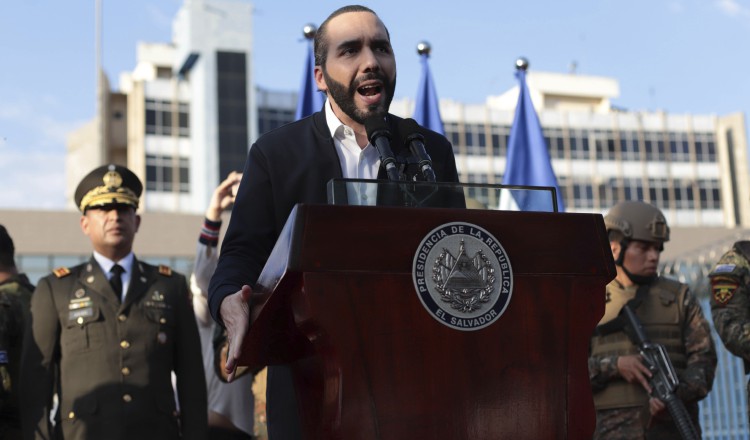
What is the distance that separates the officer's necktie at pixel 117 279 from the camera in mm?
5094

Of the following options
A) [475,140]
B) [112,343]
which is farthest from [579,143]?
[112,343]

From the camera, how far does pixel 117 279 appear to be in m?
5.13

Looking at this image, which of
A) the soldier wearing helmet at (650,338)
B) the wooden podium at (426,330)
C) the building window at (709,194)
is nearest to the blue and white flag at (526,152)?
the soldier wearing helmet at (650,338)

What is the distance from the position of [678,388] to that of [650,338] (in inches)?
15.4

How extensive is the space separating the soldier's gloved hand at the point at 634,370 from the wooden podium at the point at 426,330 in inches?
154

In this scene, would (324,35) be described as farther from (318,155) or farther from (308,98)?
(308,98)

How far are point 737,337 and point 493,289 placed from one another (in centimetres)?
353

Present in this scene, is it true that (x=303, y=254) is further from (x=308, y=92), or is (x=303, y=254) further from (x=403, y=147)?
(x=308, y=92)

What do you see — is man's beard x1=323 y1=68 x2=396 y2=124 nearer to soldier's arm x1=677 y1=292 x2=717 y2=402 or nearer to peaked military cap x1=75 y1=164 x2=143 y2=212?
peaked military cap x1=75 y1=164 x2=143 y2=212

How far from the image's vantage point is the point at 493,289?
6.07 feet

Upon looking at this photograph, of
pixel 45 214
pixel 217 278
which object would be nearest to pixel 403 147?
pixel 217 278

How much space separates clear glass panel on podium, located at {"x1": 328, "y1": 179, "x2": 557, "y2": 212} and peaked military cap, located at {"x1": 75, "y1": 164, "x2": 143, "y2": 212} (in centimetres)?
342

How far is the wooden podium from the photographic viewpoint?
70.9 inches

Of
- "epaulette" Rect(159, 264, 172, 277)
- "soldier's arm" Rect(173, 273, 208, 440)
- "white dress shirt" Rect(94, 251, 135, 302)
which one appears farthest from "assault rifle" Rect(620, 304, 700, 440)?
"white dress shirt" Rect(94, 251, 135, 302)
